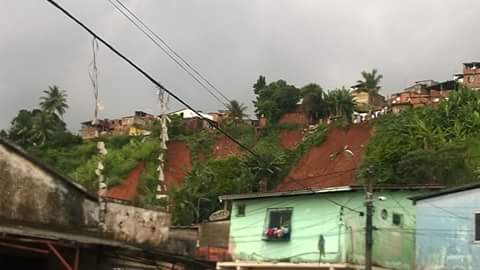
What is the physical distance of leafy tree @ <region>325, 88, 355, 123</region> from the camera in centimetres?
6619

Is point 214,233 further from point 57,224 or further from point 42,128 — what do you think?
point 42,128

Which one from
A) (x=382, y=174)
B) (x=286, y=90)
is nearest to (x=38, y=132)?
(x=286, y=90)

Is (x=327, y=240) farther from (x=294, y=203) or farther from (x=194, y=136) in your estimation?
(x=194, y=136)

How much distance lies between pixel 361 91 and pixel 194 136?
18887mm

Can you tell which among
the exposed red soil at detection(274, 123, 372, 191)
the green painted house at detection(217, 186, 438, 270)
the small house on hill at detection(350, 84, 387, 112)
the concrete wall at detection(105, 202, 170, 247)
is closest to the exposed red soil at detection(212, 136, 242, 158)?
the exposed red soil at detection(274, 123, 372, 191)

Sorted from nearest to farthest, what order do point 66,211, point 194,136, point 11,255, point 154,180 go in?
point 11,255, point 66,211, point 154,180, point 194,136

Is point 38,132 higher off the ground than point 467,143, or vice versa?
point 38,132

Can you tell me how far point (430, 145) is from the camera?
47.1m

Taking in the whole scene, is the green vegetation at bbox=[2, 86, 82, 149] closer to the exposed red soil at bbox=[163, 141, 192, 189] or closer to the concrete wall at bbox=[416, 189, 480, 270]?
the exposed red soil at bbox=[163, 141, 192, 189]

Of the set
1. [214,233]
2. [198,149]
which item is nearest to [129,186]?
[198,149]

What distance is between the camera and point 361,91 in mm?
78000

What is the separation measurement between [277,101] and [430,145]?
93.6 ft

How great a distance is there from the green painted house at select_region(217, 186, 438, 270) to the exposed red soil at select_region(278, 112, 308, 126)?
39.4 metres

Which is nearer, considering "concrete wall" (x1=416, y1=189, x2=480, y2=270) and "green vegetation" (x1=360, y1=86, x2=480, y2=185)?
"concrete wall" (x1=416, y1=189, x2=480, y2=270)
